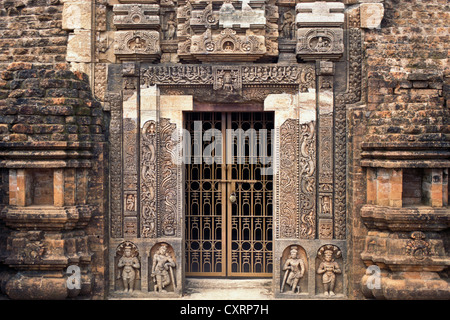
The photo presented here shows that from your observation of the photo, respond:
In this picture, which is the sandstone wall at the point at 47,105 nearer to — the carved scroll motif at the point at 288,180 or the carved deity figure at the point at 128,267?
the carved deity figure at the point at 128,267

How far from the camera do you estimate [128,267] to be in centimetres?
564

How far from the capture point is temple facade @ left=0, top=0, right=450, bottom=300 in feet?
17.0

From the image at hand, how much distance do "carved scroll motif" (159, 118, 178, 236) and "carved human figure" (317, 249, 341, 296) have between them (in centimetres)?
211

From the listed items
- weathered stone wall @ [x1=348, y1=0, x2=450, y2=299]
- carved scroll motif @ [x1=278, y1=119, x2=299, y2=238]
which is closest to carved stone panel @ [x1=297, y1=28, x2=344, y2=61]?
weathered stone wall @ [x1=348, y1=0, x2=450, y2=299]

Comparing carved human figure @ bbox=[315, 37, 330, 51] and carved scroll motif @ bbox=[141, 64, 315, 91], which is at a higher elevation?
carved human figure @ bbox=[315, 37, 330, 51]

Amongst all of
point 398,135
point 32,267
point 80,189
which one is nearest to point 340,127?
point 398,135

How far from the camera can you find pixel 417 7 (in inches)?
220

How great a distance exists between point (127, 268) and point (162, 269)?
484 millimetres

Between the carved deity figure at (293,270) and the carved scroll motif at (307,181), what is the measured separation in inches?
12.2

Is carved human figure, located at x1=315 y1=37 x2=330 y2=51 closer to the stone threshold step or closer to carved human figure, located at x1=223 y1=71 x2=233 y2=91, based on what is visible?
carved human figure, located at x1=223 y1=71 x2=233 y2=91

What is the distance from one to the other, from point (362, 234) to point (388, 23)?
2908 mm

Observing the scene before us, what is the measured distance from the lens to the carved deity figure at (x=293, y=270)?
5.59 metres

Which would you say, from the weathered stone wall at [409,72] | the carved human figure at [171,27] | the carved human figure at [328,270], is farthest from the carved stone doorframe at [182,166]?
the weathered stone wall at [409,72]

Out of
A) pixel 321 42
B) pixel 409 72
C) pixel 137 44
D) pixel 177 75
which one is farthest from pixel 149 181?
pixel 409 72
